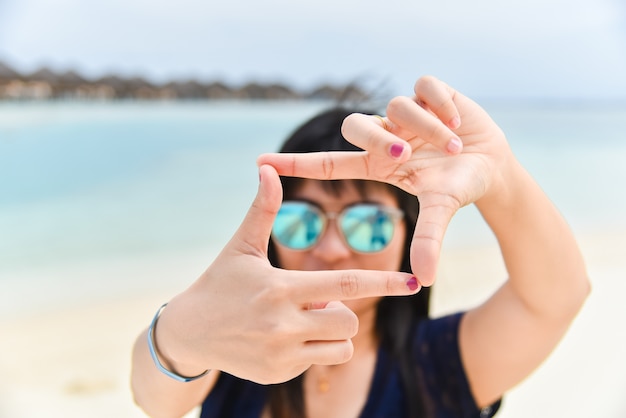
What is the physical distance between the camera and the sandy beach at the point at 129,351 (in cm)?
248

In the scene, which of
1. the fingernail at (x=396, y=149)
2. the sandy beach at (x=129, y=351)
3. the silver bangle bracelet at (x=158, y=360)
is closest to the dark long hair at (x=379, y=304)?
the silver bangle bracelet at (x=158, y=360)

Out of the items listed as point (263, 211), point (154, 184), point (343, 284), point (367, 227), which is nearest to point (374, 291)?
point (343, 284)

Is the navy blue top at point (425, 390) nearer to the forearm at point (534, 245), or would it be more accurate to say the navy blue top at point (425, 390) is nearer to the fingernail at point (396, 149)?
the forearm at point (534, 245)

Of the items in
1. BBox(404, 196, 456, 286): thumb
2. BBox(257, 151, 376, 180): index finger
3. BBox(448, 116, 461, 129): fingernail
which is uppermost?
BBox(448, 116, 461, 129): fingernail

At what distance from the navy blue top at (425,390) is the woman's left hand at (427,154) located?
44cm

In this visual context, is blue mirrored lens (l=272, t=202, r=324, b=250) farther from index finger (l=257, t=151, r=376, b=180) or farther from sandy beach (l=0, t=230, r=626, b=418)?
sandy beach (l=0, t=230, r=626, b=418)

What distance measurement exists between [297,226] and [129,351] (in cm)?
234

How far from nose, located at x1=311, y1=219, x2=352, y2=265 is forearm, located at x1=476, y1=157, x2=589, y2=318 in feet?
1.11

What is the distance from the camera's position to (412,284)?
619 millimetres

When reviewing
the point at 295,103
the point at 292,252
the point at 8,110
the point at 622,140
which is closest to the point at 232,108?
the point at 295,103

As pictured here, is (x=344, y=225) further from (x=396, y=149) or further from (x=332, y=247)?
(x=396, y=149)

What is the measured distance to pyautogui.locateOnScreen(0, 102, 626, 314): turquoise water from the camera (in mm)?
5762

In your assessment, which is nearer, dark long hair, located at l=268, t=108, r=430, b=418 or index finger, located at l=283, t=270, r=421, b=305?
index finger, located at l=283, t=270, r=421, b=305

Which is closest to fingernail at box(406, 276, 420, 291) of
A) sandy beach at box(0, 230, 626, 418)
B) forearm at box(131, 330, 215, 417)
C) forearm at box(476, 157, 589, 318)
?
forearm at box(476, 157, 589, 318)
